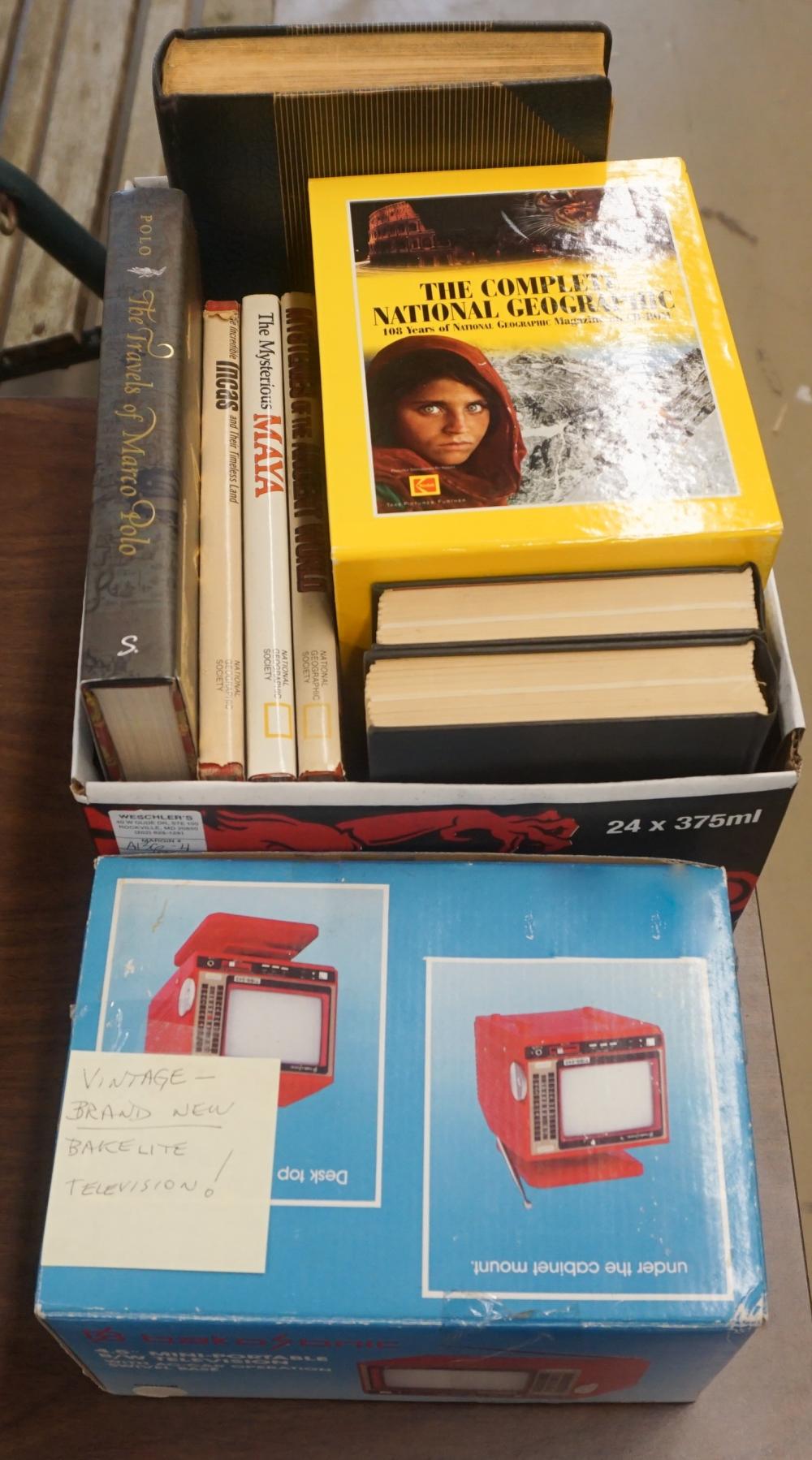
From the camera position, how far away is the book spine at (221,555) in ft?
2.26

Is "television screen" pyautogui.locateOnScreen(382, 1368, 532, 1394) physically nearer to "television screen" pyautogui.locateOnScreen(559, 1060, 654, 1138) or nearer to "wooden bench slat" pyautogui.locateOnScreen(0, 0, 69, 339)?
"television screen" pyautogui.locateOnScreen(559, 1060, 654, 1138)

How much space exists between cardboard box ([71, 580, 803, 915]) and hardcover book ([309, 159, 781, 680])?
9cm

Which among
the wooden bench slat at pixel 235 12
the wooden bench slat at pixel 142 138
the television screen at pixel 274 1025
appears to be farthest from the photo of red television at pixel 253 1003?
the wooden bench slat at pixel 235 12

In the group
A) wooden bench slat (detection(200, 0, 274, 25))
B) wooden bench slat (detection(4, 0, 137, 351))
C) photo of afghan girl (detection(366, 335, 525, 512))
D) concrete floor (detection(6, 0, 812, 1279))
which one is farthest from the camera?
wooden bench slat (detection(200, 0, 274, 25))

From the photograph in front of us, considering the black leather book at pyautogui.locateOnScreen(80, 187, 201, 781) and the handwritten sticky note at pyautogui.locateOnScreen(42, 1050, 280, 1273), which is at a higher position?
the black leather book at pyautogui.locateOnScreen(80, 187, 201, 781)

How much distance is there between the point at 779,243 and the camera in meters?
1.72

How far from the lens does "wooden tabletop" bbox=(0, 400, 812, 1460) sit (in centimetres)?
67

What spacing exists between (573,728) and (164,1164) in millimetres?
307

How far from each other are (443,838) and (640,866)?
0.11 metres

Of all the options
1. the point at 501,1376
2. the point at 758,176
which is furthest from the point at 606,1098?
the point at 758,176

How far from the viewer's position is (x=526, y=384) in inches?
28.5

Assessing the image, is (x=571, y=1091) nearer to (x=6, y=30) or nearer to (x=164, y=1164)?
(x=164, y=1164)

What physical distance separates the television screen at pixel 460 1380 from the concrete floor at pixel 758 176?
2.41ft

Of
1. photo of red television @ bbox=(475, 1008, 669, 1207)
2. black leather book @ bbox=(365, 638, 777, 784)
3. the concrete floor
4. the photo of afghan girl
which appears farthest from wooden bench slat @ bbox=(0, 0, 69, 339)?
photo of red television @ bbox=(475, 1008, 669, 1207)
